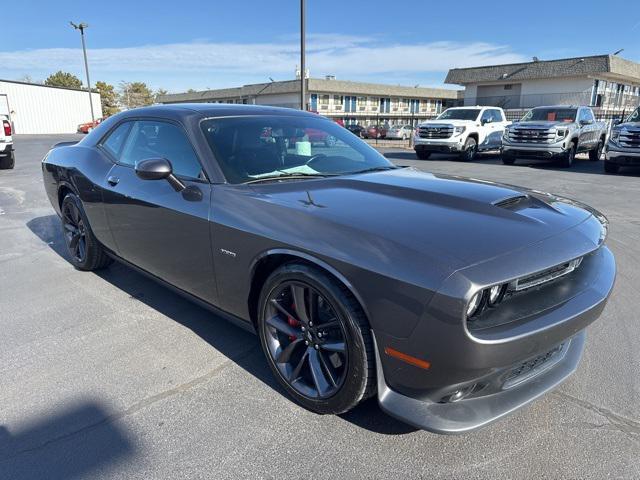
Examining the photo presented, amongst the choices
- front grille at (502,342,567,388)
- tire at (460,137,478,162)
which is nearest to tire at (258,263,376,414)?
→ front grille at (502,342,567,388)

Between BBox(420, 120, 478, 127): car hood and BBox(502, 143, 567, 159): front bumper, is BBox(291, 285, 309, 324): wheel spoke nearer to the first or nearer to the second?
BBox(502, 143, 567, 159): front bumper

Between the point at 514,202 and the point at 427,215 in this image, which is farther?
the point at 514,202

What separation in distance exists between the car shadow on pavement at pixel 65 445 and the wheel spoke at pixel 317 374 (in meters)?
0.90

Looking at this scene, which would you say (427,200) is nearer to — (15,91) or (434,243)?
(434,243)

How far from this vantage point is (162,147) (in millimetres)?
3295

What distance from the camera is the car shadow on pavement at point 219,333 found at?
7.69 ft

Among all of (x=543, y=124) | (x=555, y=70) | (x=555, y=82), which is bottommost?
(x=543, y=124)

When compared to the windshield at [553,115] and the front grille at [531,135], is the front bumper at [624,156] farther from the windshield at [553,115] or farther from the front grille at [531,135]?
the windshield at [553,115]

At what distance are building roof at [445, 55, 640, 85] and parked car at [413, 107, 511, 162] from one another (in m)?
19.1

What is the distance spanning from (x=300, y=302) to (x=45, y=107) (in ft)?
173

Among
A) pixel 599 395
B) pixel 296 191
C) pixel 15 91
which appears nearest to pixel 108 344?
pixel 296 191

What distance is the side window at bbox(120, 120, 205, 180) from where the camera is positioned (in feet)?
9.79

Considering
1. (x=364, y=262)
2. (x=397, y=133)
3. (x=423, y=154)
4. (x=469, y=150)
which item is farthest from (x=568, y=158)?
(x=397, y=133)

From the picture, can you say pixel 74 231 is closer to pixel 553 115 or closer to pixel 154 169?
pixel 154 169
